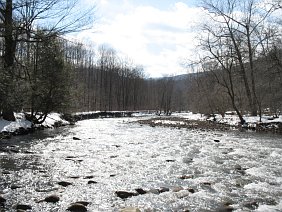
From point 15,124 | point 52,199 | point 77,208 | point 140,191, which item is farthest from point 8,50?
point 77,208

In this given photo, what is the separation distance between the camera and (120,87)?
82312mm

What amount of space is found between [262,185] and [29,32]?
965 cm

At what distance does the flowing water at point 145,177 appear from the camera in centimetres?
592

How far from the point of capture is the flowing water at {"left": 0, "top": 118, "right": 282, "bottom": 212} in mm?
5922

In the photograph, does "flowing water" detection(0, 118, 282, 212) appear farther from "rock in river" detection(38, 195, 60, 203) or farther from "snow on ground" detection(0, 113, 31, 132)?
"snow on ground" detection(0, 113, 31, 132)

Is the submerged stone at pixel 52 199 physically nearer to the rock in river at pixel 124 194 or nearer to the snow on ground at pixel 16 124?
the rock in river at pixel 124 194

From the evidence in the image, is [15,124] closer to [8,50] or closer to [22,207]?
[8,50]

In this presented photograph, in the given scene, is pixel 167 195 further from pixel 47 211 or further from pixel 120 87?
pixel 120 87

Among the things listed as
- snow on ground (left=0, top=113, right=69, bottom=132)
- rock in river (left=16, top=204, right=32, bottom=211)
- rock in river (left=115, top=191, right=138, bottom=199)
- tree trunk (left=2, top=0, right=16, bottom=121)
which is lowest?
rock in river (left=115, top=191, right=138, bottom=199)

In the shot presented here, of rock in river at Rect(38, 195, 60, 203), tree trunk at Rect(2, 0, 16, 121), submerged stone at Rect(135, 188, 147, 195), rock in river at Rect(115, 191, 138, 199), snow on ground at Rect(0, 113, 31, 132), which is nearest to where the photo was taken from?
rock in river at Rect(38, 195, 60, 203)

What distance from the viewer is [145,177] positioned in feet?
26.1

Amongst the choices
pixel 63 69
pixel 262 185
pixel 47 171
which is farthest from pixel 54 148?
pixel 63 69

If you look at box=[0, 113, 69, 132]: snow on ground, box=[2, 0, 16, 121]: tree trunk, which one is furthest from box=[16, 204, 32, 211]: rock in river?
box=[0, 113, 69, 132]: snow on ground

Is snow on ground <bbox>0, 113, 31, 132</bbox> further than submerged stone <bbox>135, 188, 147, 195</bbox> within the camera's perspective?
Yes
